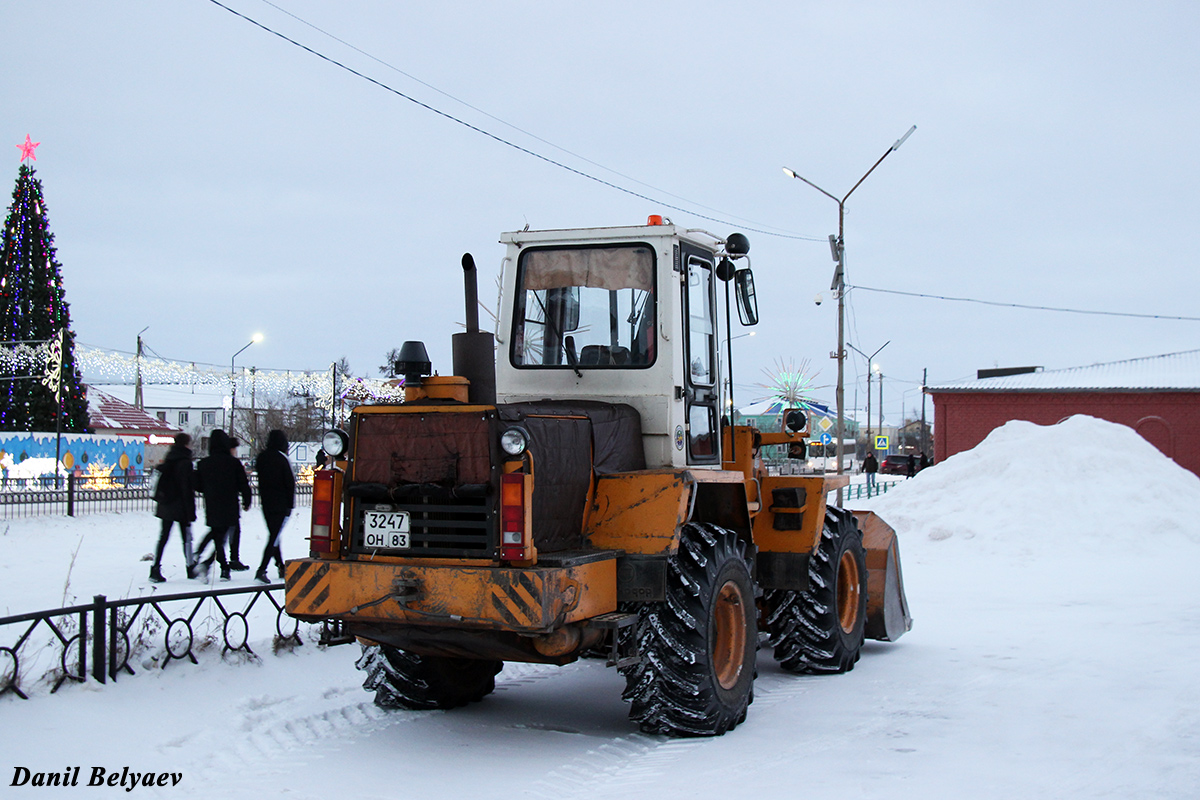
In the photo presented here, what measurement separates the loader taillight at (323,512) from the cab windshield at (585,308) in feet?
5.77

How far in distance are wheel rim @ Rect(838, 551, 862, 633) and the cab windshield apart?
3.20 meters

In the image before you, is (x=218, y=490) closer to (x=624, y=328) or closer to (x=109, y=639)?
(x=109, y=639)

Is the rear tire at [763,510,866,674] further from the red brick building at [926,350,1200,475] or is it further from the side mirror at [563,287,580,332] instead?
the red brick building at [926,350,1200,475]

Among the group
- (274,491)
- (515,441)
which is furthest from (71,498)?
(515,441)

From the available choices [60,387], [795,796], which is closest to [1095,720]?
[795,796]

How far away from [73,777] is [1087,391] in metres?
42.4

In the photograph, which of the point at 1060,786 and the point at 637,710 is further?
the point at 637,710

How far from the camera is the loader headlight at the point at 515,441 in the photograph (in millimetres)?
5570

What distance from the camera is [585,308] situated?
7281 millimetres

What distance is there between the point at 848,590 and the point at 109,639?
5.77 m

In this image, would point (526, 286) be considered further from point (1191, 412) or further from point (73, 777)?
point (1191, 412)

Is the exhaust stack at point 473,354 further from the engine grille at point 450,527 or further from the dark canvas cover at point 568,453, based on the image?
the engine grille at point 450,527

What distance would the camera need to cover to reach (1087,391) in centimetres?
4169

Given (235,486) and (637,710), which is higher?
(235,486)
